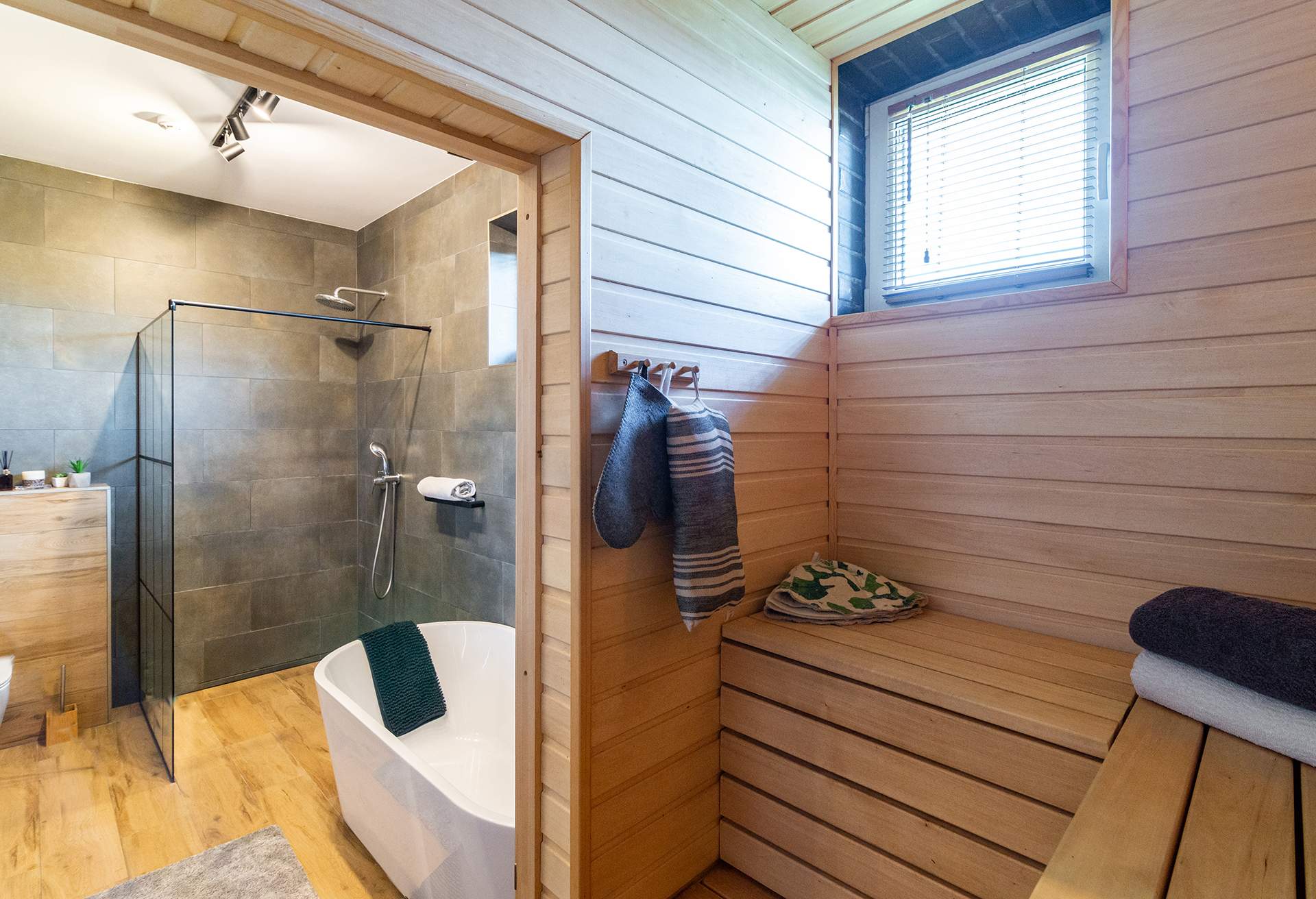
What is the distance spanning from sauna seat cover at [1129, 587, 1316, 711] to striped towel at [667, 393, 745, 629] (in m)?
0.78

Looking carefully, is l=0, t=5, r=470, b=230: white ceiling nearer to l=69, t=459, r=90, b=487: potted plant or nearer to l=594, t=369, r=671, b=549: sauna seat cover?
l=69, t=459, r=90, b=487: potted plant

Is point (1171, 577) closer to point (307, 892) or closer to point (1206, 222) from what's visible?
point (1206, 222)

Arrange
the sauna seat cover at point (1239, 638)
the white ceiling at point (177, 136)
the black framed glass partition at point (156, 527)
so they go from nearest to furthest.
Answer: the sauna seat cover at point (1239, 638)
the white ceiling at point (177, 136)
the black framed glass partition at point (156, 527)

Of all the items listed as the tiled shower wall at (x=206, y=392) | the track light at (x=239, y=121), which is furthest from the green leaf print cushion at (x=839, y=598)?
the tiled shower wall at (x=206, y=392)

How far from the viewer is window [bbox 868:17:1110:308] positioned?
1.75 meters

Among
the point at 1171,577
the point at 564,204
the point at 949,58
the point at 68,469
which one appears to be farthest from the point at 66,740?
the point at 949,58

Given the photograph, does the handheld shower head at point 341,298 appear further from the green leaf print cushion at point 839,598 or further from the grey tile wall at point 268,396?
the green leaf print cushion at point 839,598

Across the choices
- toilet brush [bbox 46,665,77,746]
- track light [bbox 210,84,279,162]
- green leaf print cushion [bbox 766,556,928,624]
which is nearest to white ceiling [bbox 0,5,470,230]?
track light [bbox 210,84,279,162]

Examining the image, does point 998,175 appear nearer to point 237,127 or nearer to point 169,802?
point 237,127

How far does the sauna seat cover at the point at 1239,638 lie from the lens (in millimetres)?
938

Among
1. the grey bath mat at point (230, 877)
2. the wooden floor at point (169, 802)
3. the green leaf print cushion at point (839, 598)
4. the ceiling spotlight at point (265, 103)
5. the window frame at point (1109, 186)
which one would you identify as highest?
the ceiling spotlight at point (265, 103)

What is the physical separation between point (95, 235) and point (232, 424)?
1.01 m

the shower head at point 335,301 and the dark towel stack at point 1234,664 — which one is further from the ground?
the shower head at point 335,301

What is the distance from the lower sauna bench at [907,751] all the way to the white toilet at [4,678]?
8.79ft
